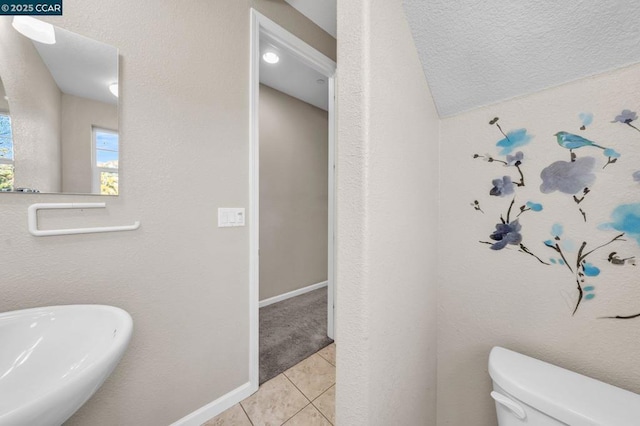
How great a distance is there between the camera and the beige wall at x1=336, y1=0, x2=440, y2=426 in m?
0.58

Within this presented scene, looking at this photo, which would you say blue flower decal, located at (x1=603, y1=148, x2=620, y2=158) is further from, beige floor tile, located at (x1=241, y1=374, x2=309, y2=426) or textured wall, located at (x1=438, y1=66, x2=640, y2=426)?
beige floor tile, located at (x1=241, y1=374, x2=309, y2=426)

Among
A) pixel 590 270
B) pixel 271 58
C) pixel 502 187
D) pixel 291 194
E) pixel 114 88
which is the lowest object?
pixel 590 270

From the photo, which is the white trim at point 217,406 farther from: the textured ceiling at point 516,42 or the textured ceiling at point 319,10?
the textured ceiling at point 319,10

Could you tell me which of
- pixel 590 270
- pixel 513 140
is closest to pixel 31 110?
pixel 513 140

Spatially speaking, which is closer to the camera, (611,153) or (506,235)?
(611,153)

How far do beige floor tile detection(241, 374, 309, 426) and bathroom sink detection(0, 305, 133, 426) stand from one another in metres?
0.95

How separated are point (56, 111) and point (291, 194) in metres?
2.09

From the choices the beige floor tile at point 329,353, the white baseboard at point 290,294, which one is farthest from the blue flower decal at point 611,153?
the white baseboard at point 290,294

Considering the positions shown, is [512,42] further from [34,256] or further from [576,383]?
[34,256]

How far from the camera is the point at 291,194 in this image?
2.84 m

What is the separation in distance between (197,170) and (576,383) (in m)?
1.60

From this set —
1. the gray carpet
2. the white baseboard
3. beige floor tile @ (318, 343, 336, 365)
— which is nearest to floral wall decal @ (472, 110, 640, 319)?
beige floor tile @ (318, 343, 336, 365)

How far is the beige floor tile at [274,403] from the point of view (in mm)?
1239

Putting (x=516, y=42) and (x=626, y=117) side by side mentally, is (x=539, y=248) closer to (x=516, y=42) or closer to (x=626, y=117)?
(x=626, y=117)
